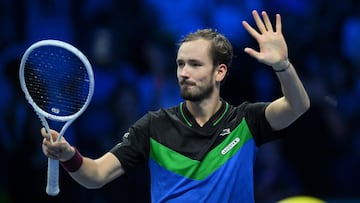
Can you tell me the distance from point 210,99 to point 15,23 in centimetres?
367

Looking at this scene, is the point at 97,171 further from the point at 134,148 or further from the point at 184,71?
the point at 184,71

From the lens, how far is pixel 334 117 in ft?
26.8

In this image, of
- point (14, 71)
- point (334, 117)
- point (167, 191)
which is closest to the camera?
point (167, 191)

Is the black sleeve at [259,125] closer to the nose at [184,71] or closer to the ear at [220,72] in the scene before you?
the ear at [220,72]

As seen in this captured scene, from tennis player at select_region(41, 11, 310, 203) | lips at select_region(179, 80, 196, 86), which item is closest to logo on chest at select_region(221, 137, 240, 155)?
tennis player at select_region(41, 11, 310, 203)

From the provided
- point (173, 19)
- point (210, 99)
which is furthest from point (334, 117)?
point (210, 99)

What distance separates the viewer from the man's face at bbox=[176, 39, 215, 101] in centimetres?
432

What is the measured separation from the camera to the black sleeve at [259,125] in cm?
434

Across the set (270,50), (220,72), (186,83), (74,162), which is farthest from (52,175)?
(270,50)

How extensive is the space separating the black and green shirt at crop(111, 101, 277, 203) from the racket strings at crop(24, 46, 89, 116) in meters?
0.36

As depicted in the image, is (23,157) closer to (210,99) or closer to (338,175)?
(338,175)

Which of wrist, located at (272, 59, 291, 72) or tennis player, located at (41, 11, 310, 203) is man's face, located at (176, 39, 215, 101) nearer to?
tennis player, located at (41, 11, 310, 203)

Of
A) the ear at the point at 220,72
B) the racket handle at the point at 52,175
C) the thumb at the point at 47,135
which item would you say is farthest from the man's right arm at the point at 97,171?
the ear at the point at 220,72

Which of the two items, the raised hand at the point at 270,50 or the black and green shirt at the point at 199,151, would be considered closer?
the raised hand at the point at 270,50
